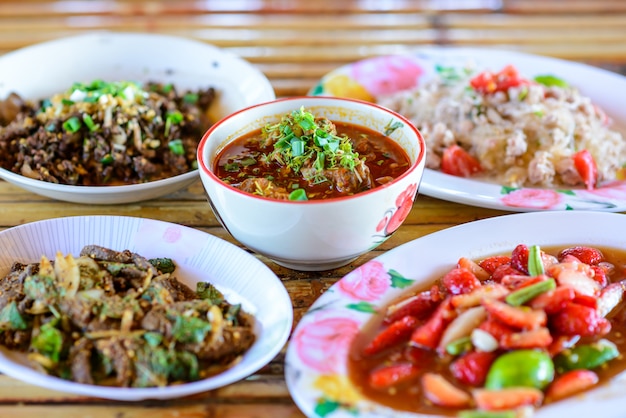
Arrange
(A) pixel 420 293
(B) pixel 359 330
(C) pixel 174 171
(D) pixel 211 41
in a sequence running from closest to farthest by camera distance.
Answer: (B) pixel 359 330 < (A) pixel 420 293 < (C) pixel 174 171 < (D) pixel 211 41

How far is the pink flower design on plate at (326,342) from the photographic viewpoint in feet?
6.43

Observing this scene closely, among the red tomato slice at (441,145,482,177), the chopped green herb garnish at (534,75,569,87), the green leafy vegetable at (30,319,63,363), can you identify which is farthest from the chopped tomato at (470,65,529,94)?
the green leafy vegetable at (30,319,63,363)

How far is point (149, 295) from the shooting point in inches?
84.7

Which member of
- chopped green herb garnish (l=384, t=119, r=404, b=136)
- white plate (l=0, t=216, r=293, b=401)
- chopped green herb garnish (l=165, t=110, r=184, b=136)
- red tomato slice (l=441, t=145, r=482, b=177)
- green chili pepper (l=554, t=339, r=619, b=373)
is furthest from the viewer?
chopped green herb garnish (l=165, t=110, r=184, b=136)

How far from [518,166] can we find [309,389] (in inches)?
70.5

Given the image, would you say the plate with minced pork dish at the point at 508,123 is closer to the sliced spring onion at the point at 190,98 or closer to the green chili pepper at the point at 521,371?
the sliced spring onion at the point at 190,98

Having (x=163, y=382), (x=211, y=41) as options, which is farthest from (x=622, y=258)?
(x=211, y=41)

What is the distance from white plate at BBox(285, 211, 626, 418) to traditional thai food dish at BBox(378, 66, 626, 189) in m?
0.56

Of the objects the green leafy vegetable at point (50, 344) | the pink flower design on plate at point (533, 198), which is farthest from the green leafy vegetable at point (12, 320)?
the pink flower design on plate at point (533, 198)

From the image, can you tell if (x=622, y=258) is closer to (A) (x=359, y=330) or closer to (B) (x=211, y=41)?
(A) (x=359, y=330)

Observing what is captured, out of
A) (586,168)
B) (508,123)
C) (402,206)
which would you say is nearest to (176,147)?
(402,206)

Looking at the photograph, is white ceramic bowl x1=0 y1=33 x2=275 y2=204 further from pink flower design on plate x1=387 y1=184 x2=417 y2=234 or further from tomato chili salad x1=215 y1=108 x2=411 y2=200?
pink flower design on plate x1=387 y1=184 x2=417 y2=234

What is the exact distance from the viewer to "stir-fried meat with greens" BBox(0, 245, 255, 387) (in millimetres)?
1950

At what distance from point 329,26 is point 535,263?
10.5ft
